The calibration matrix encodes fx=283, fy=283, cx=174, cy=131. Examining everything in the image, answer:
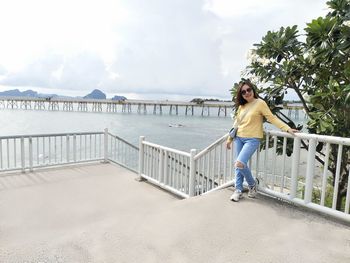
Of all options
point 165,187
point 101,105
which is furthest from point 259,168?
point 101,105

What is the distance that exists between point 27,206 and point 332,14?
210 inches

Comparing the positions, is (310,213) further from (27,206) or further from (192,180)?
(27,206)

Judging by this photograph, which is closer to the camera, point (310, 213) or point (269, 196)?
point (310, 213)

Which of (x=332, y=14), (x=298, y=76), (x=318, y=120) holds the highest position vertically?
(x=332, y=14)

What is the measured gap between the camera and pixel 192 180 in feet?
15.3

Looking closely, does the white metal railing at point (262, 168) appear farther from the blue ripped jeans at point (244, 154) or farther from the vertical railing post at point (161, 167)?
the blue ripped jeans at point (244, 154)

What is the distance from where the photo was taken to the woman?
134 inches

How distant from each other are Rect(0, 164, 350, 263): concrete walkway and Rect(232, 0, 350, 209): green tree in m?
1.20

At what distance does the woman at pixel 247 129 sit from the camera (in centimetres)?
341

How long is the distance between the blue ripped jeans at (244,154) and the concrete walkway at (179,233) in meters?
0.23

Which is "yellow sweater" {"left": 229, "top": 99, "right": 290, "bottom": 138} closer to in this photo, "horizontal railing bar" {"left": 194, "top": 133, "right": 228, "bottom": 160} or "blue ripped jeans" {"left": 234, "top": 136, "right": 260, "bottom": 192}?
"blue ripped jeans" {"left": 234, "top": 136, "right": 260, "bottom": 192}

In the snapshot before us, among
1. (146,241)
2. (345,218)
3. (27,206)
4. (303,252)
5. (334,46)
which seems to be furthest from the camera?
(27,206)

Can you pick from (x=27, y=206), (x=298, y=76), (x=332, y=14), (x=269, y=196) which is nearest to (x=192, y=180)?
(x=269, y=196)

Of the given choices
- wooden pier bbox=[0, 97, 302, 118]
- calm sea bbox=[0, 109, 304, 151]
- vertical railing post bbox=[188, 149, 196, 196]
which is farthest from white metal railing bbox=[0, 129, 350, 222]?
wooden pier bbox=[0, 97, 302, 118]
